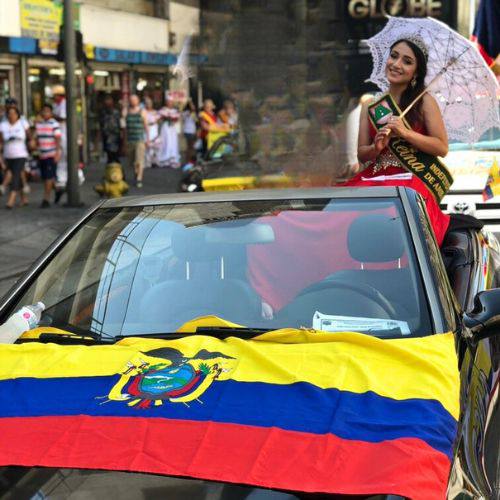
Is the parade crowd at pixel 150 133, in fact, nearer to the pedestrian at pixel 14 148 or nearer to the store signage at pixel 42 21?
the store signage at pixel 42 21

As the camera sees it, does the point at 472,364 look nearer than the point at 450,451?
→ No

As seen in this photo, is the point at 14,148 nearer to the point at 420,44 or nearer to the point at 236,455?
the point at 420,44

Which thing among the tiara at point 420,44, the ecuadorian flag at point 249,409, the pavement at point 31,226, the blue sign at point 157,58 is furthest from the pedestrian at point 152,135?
the ecuadorian flag at point 249,409

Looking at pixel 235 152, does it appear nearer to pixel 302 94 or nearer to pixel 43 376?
pixel 302 94

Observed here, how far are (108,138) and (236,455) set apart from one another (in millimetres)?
21447

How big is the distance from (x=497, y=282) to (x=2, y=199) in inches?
597

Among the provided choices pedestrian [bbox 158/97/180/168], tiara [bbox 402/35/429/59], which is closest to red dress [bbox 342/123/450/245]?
tiara [bbox 402/35/429/59]

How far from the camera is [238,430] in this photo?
9.06 feet


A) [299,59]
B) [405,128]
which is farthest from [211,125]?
[405,128]

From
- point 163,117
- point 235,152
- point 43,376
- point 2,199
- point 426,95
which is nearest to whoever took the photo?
point 43,376

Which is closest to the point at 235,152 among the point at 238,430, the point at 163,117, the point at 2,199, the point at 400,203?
the point at 2,199

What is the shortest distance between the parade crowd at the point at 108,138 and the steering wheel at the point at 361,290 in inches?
397

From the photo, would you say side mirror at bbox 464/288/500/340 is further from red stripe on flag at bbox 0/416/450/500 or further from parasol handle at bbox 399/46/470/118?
parasol handle at bbox 399/46/470/118

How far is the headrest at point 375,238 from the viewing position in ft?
12.3
